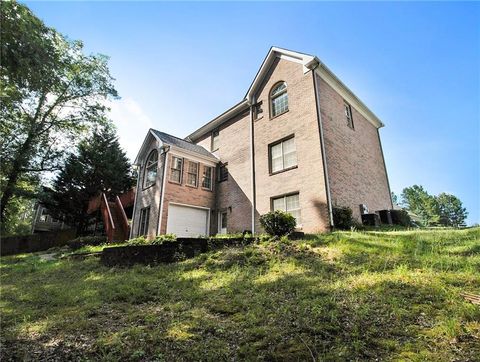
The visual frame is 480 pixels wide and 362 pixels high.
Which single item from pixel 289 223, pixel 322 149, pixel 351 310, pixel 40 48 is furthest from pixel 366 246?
pixel 40 48

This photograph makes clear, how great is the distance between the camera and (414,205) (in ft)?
216

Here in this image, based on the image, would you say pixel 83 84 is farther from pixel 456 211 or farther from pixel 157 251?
pixel 456 211

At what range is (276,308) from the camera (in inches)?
170

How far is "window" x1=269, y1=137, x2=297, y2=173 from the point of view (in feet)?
43.3

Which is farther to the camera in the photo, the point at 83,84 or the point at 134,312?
the point at 83,84

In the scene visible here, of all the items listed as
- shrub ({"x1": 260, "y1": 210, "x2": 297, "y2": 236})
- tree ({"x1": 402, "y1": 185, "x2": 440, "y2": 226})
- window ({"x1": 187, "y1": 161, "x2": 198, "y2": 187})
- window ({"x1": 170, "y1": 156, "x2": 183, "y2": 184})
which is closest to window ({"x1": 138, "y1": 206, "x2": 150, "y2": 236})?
window ({"x1": 170, "y1": 156, "x2": 183, "y2": 184})

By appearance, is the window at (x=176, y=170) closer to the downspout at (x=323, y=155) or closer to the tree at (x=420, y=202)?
the downspout at (x=323, y=155)

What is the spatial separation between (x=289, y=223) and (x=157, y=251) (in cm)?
451

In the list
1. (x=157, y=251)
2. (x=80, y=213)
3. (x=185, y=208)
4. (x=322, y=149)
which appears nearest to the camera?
(x=157, y=251)

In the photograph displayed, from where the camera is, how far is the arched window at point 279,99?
14.5 m

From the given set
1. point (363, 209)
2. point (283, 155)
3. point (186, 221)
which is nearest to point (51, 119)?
point (186, 221)

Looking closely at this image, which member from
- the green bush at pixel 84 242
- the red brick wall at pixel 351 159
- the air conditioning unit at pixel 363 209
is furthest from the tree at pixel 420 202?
the green bush at pixel 84 242

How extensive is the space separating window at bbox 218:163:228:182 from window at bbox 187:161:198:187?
1.56 metres

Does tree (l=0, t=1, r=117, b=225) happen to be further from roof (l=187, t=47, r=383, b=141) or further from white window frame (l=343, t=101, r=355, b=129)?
white window frame (l=343, t=101, r=355, b=129)
